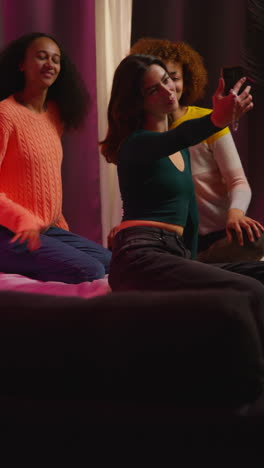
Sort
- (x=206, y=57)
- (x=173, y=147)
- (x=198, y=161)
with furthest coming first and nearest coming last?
(x=206, y=57) → (x=198, y=161) → (x=173, y=147)

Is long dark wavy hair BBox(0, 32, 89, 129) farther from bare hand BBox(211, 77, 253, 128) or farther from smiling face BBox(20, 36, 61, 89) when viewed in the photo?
bare hand BBox(211, 77, 253, 128)

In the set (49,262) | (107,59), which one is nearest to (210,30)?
(107,59)

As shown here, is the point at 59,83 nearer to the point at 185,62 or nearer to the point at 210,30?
the point at 185,62

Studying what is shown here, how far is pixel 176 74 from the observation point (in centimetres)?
188

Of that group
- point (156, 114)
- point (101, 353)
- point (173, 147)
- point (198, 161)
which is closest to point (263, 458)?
point (101, 353)

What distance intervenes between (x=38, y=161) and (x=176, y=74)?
535 millimetres

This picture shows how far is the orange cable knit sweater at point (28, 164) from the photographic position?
74.9 inches

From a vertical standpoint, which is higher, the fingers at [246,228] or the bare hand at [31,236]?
the fingers at [246,228]

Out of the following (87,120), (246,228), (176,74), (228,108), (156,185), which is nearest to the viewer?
(228,108)

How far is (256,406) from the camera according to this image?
0.53 meters

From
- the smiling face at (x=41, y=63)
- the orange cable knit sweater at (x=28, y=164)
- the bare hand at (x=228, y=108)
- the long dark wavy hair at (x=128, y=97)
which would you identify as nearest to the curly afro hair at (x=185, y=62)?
the smiling face at (x=41, y=63)

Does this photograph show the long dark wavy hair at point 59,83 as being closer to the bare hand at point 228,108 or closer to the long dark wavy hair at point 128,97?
the long dark wavy hair at point 128,97

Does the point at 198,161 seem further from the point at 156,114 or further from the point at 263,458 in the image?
the point at 263,458

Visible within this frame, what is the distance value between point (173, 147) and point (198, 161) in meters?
0.76
